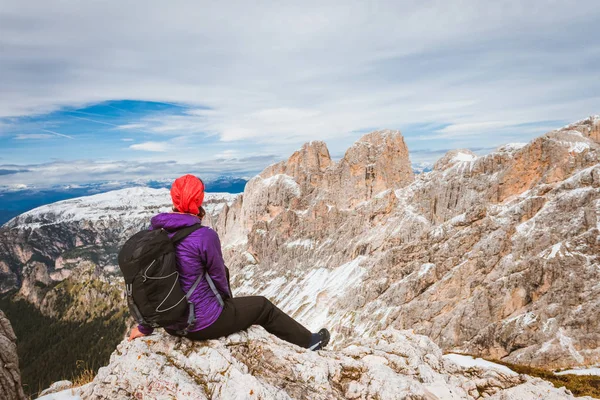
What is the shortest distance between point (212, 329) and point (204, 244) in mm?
2301

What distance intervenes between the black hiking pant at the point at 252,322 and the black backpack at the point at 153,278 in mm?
→ 1047

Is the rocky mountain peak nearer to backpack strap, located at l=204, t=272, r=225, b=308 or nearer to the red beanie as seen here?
backpack strap, located at l=204, t=272, r=225, b=308

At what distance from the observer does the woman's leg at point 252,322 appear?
26.6 feet

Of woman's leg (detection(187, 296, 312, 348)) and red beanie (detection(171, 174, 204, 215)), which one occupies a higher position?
red beanie (detection(171, 174, 204, 215))

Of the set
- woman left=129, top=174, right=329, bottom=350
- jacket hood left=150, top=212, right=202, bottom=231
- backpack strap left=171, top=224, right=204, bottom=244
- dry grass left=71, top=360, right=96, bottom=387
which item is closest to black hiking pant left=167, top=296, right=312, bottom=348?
woman left=129, top=174, right=329, bottom=350

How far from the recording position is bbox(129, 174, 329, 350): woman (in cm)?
732

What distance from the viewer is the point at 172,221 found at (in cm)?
736

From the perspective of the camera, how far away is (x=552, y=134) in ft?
350

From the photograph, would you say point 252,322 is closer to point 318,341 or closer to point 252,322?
point 252,322

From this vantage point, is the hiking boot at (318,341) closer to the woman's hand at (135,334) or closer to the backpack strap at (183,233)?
the woman's hand at (135,334)

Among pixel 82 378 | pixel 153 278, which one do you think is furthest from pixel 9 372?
pixel 153 278

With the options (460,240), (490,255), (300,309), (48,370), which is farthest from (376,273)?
(48,370)

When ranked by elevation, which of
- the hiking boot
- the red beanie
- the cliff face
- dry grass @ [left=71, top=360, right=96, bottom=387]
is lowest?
the cliff face

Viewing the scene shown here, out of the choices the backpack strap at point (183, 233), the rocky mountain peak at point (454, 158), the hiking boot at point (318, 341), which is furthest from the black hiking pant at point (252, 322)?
the rocky mountain peak at point (454, 158)
